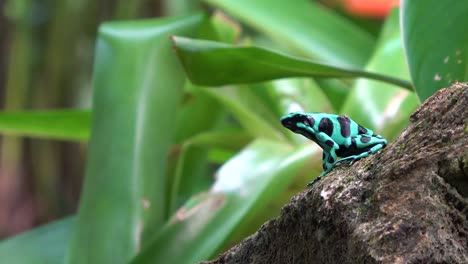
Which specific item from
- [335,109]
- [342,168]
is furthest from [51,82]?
[342,168]

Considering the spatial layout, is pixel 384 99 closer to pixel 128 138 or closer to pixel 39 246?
pixel 128 138

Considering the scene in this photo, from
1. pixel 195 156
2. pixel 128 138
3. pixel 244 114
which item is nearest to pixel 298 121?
pixel 128 138

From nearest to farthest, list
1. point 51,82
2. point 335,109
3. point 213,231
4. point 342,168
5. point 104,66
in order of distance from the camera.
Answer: point 342,168, point 213,231, point 104,66, point 335,109, point 51,82

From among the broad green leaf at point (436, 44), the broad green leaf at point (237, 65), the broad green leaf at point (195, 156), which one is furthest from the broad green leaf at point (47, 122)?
the broad green leaf at point (436, 44)

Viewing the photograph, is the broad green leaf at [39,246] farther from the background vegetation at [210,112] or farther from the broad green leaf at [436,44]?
the broad green leaf at [436,44]

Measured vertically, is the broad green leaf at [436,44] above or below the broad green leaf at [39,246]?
above

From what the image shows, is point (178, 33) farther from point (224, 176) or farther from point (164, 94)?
point (224, 176)

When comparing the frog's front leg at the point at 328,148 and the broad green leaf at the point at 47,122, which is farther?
the broad green leaf at the point at 47,122
